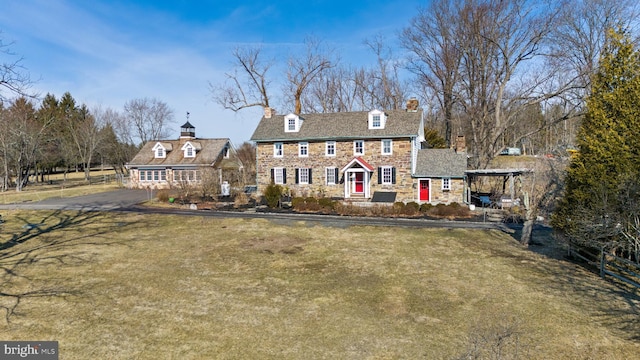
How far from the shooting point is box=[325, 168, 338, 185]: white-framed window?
97.4 ft

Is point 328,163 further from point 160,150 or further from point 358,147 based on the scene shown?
point 160,150

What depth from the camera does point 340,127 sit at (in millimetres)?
30328

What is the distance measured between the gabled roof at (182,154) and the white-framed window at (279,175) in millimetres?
11116

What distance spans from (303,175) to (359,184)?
5171mm

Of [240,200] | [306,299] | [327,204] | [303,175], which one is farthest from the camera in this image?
[303,175]

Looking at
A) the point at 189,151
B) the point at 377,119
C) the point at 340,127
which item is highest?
the point at 377,119

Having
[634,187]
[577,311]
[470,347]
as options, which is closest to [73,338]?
[470,347]

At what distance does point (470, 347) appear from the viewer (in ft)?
23.9

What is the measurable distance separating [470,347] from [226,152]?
3974 cm

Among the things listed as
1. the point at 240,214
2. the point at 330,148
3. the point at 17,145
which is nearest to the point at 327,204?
the point at 240,214

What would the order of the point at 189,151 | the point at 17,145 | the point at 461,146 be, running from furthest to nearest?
the point at 189,151 → the point at 17,145 → the point at 461,146

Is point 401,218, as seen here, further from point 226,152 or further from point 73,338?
point 226,152

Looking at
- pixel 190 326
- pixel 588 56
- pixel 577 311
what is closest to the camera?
pixel 190 326

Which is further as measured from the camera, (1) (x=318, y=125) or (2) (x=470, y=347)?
(1) (x=318, y=125)
